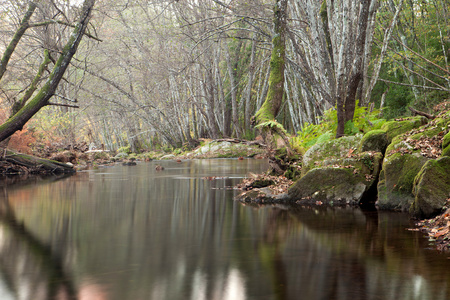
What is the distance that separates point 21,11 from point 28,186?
5955mm

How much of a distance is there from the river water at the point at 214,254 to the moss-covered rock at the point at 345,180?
17.2 inches

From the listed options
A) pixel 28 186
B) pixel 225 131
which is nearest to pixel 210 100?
pixel 225 131

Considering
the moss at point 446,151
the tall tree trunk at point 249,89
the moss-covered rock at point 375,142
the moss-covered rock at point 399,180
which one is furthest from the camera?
the tall tree trunk at point 249,89

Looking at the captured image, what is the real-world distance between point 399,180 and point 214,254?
358cm

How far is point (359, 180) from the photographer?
7.45m

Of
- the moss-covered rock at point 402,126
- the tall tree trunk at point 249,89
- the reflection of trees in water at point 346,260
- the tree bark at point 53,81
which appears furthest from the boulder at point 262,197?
the tall tree trunk at point 249,89

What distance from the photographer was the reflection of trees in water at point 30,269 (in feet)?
11.3

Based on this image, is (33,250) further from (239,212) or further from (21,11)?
(21,11)

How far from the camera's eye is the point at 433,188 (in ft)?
18.1

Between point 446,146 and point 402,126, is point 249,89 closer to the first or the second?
point 402,126

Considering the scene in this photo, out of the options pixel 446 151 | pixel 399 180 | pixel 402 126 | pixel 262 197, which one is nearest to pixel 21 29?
pixel 262 197

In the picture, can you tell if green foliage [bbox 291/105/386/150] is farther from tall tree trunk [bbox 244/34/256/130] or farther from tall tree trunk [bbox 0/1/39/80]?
tall tree trunk [bbox 244/34/256/130]

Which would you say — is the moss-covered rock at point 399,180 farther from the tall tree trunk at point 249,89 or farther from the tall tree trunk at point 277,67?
the tall tree trunk at point 249,89

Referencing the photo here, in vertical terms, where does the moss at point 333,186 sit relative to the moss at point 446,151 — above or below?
below
